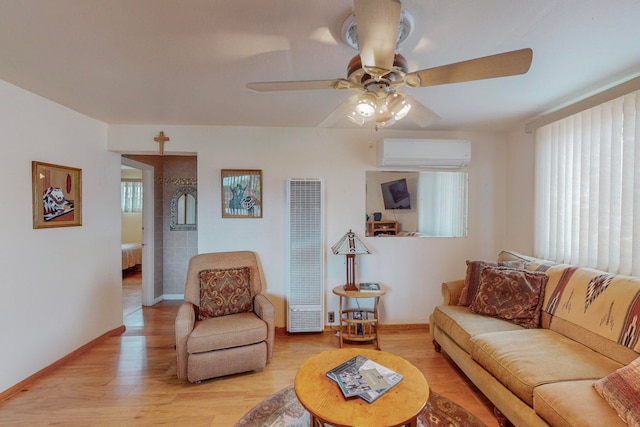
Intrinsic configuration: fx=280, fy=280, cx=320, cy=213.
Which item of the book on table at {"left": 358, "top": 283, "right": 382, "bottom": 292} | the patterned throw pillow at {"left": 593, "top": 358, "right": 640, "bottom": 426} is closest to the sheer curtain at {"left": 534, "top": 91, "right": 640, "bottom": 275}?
the patterned throw pillow at {"left": 593, "top": 358, "right": 640, "bottom": 426}

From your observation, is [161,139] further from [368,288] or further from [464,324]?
[464,324]

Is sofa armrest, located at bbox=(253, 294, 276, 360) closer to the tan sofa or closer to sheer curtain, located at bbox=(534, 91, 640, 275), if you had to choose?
the tan sofa

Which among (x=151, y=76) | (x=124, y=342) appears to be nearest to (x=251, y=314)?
(x=124, y=342)

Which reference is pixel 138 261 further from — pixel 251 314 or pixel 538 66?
pixel 538 66

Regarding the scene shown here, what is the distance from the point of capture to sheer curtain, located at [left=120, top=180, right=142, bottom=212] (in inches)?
266

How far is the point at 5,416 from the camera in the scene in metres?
1.85

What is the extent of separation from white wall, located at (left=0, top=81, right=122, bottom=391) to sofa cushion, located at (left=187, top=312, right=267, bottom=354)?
127cm

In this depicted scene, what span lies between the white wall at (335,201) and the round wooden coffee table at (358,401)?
5.30ft

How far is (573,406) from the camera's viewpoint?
1.28 meters

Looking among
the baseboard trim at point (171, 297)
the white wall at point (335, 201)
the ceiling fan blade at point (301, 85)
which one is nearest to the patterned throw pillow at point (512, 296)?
the white wall at point (335, 201)

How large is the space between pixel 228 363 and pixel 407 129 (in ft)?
9.52

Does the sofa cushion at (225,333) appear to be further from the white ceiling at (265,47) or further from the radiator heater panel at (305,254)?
the white ceiling at (265,47)

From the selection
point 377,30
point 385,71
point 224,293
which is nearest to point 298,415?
point 224,293

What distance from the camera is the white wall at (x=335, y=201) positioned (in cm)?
309
